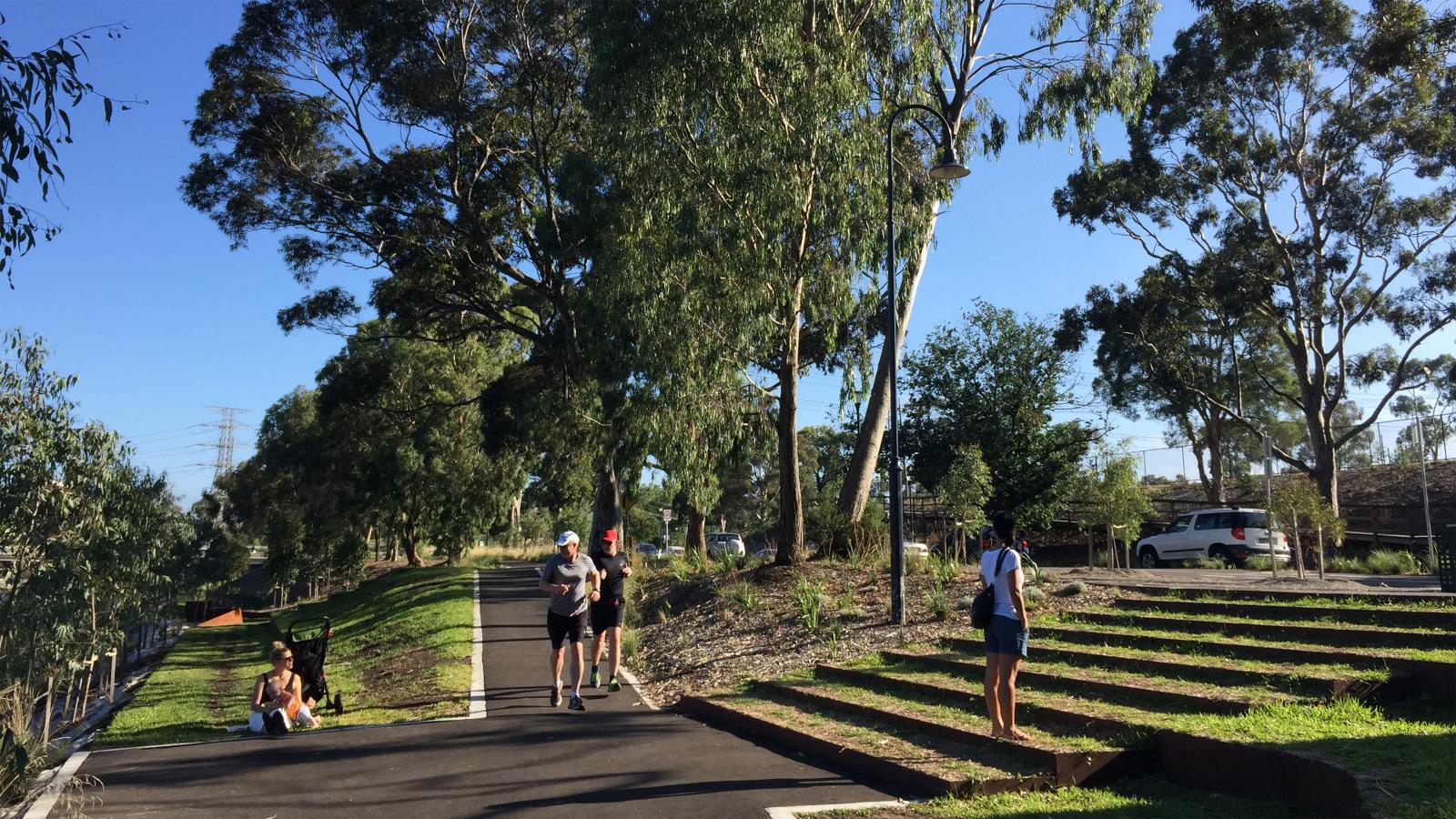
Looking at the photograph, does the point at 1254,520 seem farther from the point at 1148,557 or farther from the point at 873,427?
the point at 873,427

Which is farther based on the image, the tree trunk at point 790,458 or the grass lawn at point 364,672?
the tree trunk at point 790,458

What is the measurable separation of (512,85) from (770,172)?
39.7ft

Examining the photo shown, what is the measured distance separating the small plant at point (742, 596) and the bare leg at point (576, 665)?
492 centimetres

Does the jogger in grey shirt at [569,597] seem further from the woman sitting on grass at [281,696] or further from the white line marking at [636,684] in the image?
the woman sitting on grass at [281,696]

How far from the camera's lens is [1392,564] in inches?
657

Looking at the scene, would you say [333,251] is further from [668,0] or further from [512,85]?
[668,0]

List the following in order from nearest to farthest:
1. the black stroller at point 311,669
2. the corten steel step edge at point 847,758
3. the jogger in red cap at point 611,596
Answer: the corten steel step edge at point 847,758 < the jogger in red cap at point 611,596 < the black stroller at point 311,669

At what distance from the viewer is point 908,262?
703 inches

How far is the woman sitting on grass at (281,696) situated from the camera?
955cm

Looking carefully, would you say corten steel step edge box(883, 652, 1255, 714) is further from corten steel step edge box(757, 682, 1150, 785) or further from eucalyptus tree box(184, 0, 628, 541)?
eucalyptus tree box(184, 0, 628, 541)

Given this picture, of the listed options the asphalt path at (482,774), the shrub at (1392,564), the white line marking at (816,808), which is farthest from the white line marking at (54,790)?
the shrub at (1392,564)

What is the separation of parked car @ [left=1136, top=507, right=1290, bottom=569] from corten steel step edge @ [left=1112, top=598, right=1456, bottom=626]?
34.7 ft

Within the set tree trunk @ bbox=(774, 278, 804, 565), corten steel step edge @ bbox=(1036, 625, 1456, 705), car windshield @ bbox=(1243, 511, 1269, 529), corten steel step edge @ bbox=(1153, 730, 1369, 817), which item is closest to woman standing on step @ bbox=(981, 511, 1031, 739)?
corten steel step edge @ bbox=(1153, 730, 1369, 817)

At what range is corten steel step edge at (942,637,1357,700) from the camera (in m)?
7.11
